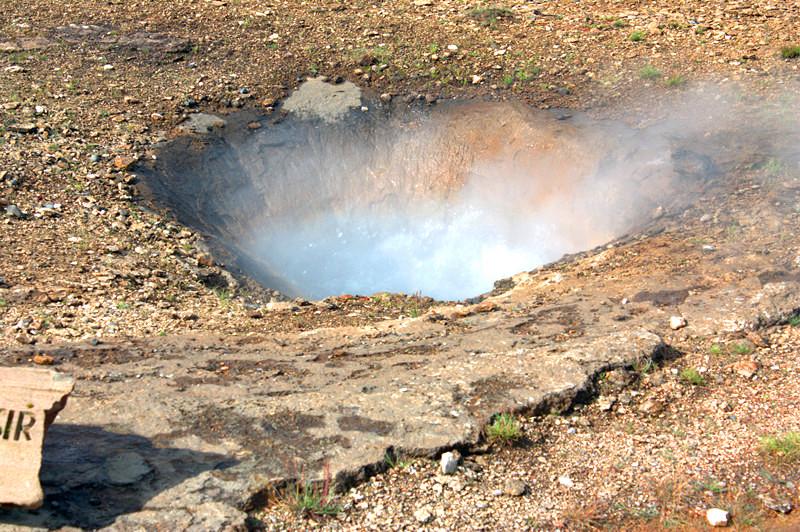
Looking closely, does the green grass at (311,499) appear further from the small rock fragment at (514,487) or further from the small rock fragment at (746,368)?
the small rock fragment at (746,368)

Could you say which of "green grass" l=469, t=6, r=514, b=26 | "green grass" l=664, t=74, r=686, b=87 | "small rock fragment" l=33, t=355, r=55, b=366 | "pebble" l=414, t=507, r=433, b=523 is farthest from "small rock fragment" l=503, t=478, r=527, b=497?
"green grass" l=469, t=6, r=514, b=26

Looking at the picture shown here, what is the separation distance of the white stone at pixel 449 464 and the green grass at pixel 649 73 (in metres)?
6.79

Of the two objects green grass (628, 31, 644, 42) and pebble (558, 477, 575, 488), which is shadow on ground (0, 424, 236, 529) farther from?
green grass (628, 31, 644, 42)

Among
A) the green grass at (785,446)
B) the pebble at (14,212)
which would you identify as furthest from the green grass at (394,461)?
the pebble at (14,212)

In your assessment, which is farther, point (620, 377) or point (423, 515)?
point (620, 377)

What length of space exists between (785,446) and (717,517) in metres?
0.69

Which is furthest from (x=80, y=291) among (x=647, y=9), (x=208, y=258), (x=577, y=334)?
(x=647, y=9)

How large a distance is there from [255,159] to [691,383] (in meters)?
5.63

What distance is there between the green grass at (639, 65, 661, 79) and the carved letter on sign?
782cm

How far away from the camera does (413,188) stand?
8.31 metres

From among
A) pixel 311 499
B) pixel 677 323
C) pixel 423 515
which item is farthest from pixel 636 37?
pixel 311 499

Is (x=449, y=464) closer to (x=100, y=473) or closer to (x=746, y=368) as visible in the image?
(x=100, y=473)

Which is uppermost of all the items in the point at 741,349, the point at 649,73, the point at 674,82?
the point at 649,73

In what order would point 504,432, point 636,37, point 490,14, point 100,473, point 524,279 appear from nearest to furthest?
point 100,473
point 504,432
point 524,279
point 636,37
point 490,14
